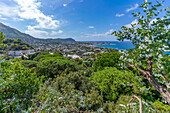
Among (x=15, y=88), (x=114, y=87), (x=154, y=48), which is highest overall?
(x=154, y=48)

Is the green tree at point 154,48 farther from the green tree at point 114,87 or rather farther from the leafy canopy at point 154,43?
the green tree at point 114,87

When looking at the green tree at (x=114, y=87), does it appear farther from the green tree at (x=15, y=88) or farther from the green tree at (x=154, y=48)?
the green tree at (x=15, y=88)

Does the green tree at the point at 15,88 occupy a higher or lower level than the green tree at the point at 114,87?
higher

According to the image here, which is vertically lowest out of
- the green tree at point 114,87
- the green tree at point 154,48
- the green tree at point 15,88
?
the green tree at point 114,87

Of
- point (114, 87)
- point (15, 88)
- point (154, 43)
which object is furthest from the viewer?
point (114, 87)

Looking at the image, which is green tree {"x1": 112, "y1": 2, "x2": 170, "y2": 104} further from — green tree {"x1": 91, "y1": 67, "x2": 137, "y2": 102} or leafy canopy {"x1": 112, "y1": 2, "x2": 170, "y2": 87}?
green tree {"x1": 91, "y1": 67, "x2": 137, "y2": 102}

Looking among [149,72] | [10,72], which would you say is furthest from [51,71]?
[149,72]

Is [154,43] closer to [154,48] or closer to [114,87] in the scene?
[154,48]

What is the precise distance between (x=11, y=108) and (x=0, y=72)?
41.4 inches

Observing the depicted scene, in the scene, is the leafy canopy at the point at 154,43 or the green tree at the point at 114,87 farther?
the green tree at the point at 114,87

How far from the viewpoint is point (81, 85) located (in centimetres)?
771

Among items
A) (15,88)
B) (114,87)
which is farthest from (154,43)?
(114,87)

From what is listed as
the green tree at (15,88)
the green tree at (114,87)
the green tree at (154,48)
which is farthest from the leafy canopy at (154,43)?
the green tree at (114,87)

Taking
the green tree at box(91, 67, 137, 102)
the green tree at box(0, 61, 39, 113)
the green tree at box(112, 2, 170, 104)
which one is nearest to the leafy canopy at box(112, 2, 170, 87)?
the green tree at box(112, 2, 170, 104)
